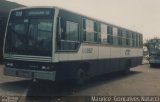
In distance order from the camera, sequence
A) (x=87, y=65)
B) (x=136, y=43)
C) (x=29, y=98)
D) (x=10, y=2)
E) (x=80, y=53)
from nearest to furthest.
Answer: (x=29, y=98)
(x=80, y=53)
(x=87, y=65)
(x=136, y=43)
(x=10, y=2)

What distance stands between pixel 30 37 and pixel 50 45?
109 centimetres

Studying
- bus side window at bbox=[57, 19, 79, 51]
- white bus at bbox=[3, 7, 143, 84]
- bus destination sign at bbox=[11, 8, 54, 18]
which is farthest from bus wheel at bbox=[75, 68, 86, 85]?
bus destination sign at bbox=[11, 8, 54, 18]

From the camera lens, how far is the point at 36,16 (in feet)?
37.8

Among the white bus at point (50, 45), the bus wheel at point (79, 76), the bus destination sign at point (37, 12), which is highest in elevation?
the bus destination sign at point (37, 12)

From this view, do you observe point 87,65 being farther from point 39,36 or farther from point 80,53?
point 39,36

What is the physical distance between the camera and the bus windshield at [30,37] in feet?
36.4

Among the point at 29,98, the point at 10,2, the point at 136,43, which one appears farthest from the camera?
the point at 10,2

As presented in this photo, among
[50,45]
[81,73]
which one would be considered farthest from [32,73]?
[81,73]

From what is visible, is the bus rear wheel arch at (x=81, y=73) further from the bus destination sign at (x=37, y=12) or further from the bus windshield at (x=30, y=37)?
the bus destination sign at (x=37, y=12)

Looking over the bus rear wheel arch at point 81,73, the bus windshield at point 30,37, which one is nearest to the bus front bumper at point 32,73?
the bus windshield at point 30,37

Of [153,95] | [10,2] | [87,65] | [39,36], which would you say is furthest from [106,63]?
[10,2]

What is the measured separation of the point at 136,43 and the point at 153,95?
37.1 ft

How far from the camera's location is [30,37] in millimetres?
11484

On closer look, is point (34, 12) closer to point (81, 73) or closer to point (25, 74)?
point (25, 74)
